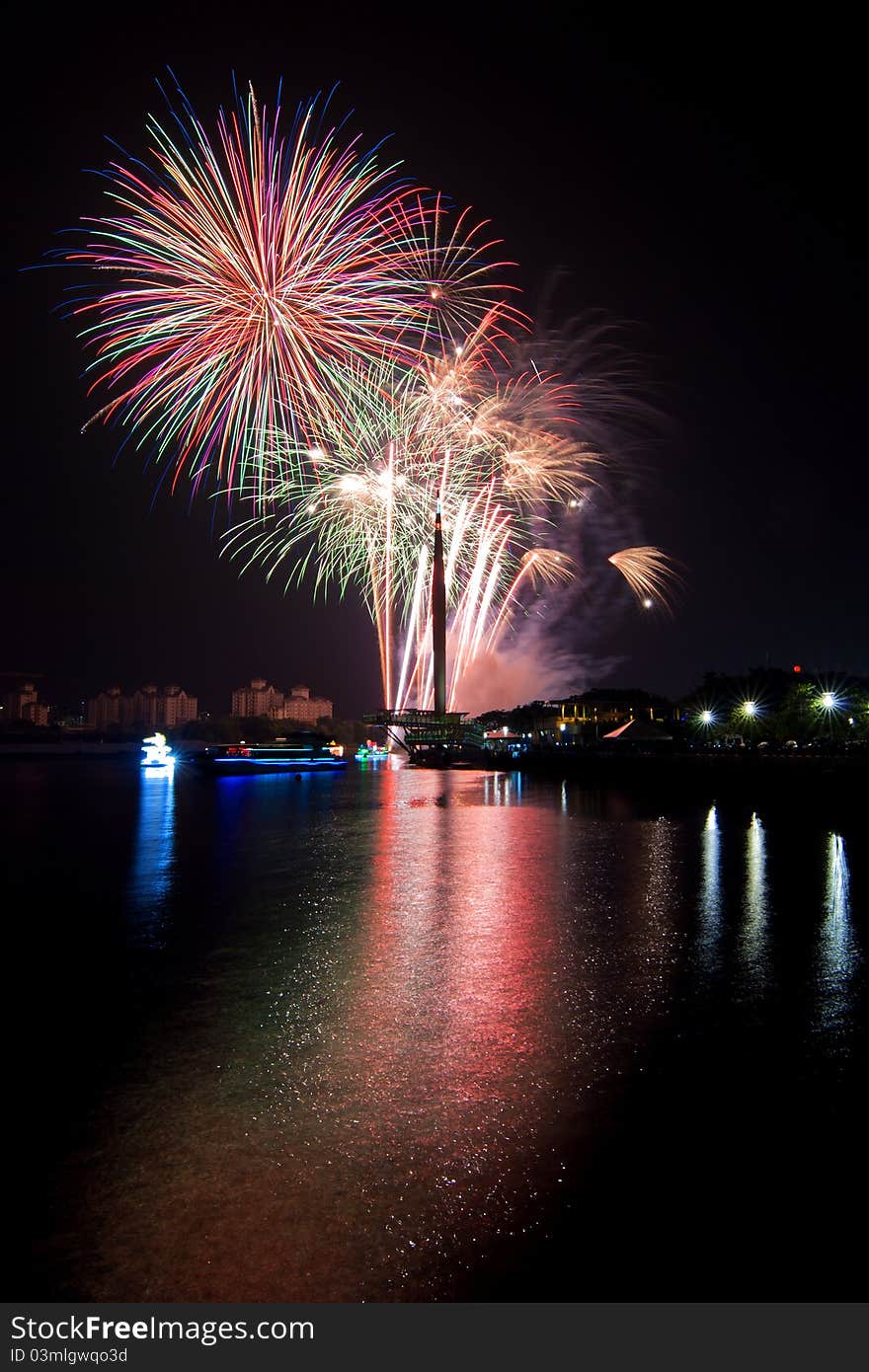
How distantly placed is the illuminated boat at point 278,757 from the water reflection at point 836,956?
56540 mm

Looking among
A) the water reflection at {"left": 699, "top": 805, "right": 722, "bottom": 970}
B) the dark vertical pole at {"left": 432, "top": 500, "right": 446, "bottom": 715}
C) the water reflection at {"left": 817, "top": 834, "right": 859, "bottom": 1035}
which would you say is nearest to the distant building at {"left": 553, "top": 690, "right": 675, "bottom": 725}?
the dark vertical pole at {"left": 432, "top": 500, "right": 446, "bottom": 715}

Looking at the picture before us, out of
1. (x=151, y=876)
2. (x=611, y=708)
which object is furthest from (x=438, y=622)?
(x=611, y=708)

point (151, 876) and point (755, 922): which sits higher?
point (755, 922)

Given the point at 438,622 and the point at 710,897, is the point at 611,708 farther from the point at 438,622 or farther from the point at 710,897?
the point at 710,897

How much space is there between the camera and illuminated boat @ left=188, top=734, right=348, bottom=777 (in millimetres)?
64875

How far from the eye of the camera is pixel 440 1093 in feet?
13.8

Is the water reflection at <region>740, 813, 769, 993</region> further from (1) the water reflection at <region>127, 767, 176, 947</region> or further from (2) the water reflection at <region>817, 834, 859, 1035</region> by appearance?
(1) the water reflection at <region>127, 767, 176, 947</region>

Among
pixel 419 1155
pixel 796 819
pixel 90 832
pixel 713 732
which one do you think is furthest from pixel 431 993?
pixel 713 732

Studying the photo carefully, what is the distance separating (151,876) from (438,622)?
195 ft

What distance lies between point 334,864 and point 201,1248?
10.1m

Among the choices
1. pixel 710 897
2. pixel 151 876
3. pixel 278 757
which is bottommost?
pixel 278 757

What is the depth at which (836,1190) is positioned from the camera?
330 centimetres

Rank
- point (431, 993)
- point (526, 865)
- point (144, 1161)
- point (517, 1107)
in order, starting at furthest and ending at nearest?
1. point (526, 865)
2. point (431, 993)
3. point (517, 1107)
4. point (144, 1161)

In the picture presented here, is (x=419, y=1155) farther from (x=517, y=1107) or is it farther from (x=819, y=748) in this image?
(x=819, y=748)
